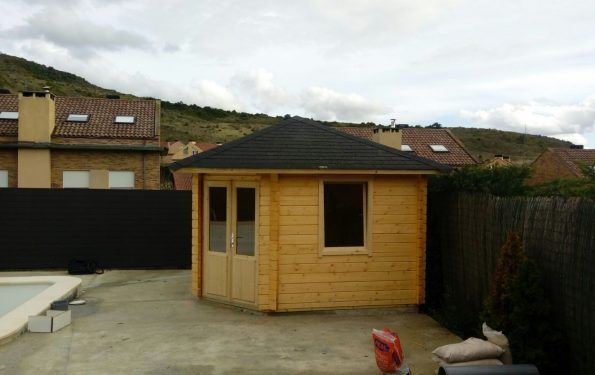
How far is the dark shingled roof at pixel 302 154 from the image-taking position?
853cm

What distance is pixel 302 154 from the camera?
28.8 ft

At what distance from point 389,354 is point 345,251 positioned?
327 centimetres

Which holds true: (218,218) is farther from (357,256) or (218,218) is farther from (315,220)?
(357,256)

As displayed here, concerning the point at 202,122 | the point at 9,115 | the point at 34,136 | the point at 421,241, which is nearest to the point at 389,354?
the point at 421,241

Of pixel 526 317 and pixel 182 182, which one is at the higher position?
pixel 182 182

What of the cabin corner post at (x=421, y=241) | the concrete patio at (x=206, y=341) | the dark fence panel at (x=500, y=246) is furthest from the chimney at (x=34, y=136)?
the dark fence panel at (x=500, y=246)

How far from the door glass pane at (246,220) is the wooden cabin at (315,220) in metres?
0.02

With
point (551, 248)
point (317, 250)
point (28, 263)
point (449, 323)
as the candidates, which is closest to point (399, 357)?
point (551, 248)

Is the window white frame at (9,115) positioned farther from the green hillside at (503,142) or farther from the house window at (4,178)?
the green hillside at (503,142)

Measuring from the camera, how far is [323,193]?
8.81 meters

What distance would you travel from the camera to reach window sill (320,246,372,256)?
345 inches

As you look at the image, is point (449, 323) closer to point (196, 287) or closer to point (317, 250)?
point (317, 250)

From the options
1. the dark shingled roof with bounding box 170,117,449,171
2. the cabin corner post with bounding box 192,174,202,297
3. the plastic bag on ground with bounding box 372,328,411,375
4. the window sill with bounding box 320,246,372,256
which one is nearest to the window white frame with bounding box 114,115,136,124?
the cabin corner post with bounding box 192,174,202,297

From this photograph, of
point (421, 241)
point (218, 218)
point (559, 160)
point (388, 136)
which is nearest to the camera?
point (421, 241)
